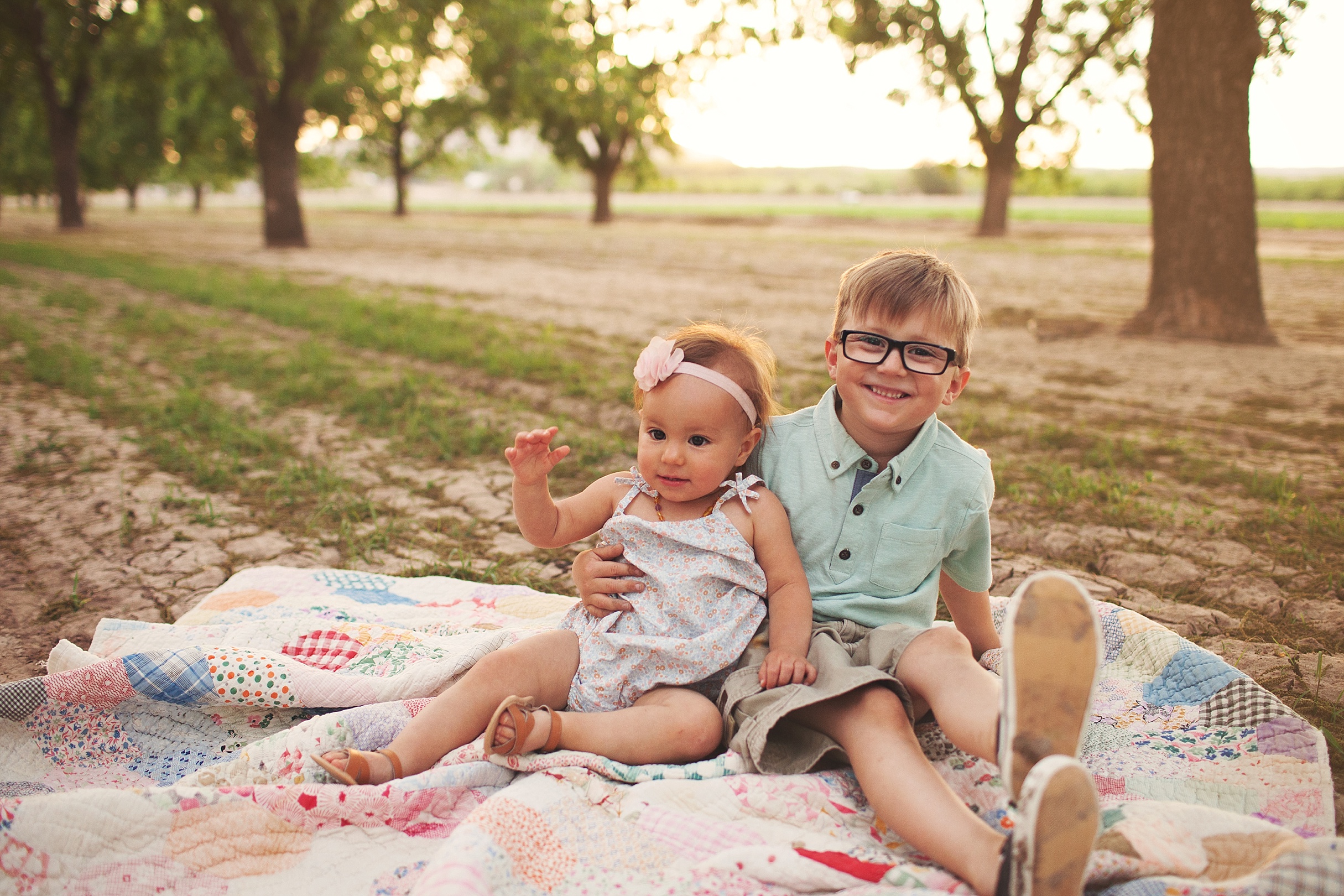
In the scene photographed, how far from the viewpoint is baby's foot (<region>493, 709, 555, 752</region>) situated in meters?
1.82

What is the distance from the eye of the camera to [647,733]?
1894 mm

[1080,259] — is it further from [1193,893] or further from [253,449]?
[1193,893]

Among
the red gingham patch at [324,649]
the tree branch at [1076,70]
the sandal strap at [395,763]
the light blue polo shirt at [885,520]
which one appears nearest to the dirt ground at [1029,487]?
the red gingham patch at [324,649]

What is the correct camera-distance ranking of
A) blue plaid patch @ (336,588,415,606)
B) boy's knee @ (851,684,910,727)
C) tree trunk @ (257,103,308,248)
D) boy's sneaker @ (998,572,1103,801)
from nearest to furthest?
boy's sneaker @ (998,572,1103,801)
boy's knee @ (851,684,910,727)
blue plaid patch @ (336,588,415,606)
tree trunk @ (257,103,308,248)

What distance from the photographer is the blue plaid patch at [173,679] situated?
210 centimetres

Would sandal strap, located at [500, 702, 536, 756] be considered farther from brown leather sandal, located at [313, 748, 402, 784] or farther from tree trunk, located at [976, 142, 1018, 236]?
tree trunk, located at [976, 142, 1018, 236]

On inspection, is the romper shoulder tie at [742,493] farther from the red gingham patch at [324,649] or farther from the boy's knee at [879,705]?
the red gingham patch at [324,649]

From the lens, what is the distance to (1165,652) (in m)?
2.29

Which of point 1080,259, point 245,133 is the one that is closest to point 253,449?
point 1080,259

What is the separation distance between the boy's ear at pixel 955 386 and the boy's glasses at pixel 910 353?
0.07 metres

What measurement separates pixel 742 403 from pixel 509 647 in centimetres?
78

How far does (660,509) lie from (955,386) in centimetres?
77

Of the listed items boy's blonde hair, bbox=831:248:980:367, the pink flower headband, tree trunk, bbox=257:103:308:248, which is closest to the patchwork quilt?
the pink flower headband

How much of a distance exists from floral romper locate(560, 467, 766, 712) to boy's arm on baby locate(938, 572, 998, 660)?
0.57 metres
